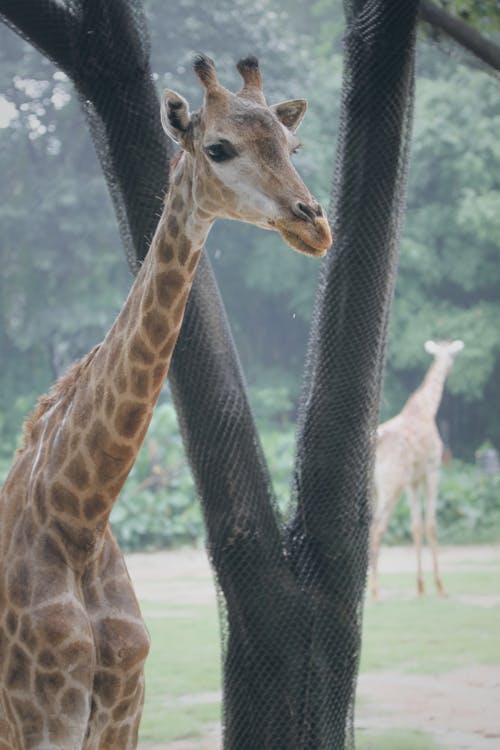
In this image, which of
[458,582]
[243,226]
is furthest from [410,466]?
[243,226]

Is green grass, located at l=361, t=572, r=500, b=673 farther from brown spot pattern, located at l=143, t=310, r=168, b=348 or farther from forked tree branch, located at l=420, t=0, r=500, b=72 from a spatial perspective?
brown spot pattern, located at l=143, t=310, r=168, b=348

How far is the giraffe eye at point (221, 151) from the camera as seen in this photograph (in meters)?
2.09

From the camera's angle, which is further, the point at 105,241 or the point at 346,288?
the point at 105,241

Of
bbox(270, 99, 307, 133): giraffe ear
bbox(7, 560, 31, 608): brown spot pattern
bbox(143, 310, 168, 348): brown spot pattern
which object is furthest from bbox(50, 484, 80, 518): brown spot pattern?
bbox(270, 99, 307, 133): giraffe ear

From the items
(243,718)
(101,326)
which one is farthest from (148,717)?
(101,326)

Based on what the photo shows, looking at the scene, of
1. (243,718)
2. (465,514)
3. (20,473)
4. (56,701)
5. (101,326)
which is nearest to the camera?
(56,701)

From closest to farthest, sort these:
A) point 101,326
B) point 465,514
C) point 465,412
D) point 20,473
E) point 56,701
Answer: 1. point 56,701
2. point 20,473
3. point 465,514
4. point 101,326
5. point 465,412

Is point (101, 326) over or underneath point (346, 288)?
over

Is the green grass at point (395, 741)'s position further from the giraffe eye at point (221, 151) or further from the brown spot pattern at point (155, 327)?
the giraffe eye at point (221, 151)

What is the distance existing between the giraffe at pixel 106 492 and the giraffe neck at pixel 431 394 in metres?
6.53

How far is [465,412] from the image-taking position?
16484mm

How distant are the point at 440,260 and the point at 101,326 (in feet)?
16.3

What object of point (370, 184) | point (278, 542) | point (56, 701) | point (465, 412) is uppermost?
point (465, 412)

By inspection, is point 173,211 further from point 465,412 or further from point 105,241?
point 465,412
